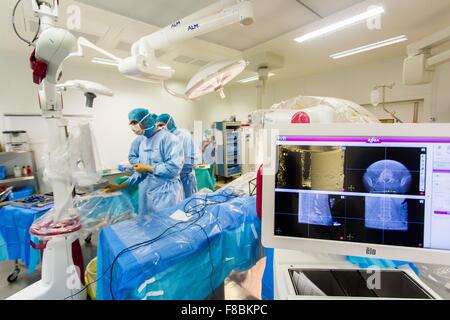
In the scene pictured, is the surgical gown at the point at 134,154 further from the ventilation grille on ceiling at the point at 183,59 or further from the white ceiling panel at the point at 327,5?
the white ceiling panel at the point at 327,5

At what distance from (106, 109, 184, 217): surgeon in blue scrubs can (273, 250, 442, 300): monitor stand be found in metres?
1.56

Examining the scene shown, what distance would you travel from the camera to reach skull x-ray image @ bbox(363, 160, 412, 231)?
1.87 ft

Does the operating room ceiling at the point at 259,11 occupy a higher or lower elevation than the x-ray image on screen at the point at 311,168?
higher

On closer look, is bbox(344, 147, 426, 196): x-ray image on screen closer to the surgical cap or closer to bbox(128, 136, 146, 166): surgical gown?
the surgical cap

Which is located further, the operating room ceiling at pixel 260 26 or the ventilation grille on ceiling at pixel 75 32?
the ventilation grille on ceiling at pixel 75 32

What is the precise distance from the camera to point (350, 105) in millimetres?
1181

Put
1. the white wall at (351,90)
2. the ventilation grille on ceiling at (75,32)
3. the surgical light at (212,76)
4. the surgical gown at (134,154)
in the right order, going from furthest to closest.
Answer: the white wall at (351,90) → the surgical gown at (134,154) → the ventilation grille on ceiling at (75,32) → the surgical light at (212,76)

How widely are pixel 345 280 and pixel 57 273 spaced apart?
1406 millimetres

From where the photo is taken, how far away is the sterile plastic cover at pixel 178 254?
0.82m

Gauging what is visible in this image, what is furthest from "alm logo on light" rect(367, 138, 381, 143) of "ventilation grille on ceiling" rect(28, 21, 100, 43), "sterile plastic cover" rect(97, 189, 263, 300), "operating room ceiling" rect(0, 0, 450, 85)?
"ventilation grille on ceiling" rect(28, 21, 100, 43)

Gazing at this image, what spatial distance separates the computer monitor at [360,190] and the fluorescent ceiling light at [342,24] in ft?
8.30

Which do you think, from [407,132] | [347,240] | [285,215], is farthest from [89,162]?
[407,132]

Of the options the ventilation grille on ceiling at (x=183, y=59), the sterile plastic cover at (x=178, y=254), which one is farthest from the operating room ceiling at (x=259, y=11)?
the sterile plastic cover at (x=178, y=254)

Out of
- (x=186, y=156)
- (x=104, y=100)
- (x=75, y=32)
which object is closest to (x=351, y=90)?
(x=186, y=156)
